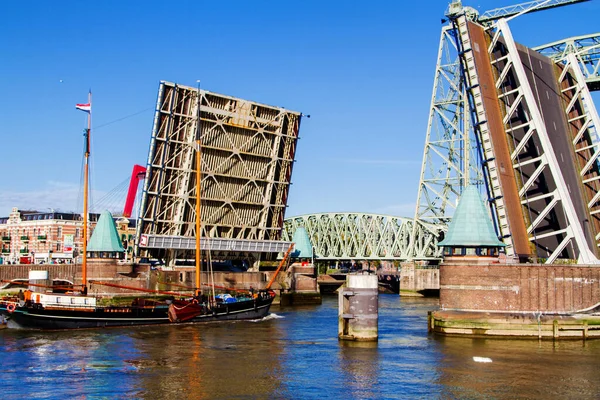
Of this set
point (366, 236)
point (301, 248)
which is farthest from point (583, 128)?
point (366, 236)

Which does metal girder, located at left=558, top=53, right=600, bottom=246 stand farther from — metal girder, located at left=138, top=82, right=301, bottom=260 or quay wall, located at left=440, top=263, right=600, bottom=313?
metal girder, located at left=138, top=82, right=301, bottom=260

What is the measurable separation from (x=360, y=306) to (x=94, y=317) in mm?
18072

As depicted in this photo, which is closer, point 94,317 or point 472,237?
point 472,237

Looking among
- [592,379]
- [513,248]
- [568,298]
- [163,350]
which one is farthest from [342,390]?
A: [513,248]

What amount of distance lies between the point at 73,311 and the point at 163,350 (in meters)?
12.2

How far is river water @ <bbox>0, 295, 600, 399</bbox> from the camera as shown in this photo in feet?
94.6

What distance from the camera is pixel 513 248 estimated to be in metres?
48.2

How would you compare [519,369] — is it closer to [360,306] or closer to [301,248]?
[360,306]

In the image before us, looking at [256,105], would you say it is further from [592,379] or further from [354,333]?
[592,379]

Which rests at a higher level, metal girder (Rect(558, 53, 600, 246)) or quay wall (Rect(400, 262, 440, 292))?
metal girder (Rect(558, 53, 600, 246))

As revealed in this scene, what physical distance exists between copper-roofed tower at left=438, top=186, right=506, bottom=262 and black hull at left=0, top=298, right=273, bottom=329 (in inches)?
734

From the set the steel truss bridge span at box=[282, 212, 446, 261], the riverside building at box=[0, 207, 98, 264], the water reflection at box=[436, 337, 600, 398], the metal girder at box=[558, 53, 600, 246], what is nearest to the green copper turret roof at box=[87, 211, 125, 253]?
the water reflection at box=[436, 337, 600, 398]

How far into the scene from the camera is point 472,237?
143ft

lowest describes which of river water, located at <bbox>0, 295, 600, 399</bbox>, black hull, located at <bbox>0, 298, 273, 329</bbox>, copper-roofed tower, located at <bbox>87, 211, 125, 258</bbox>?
river water, located at <bbox>0, 295, 600, 399</bbox>
